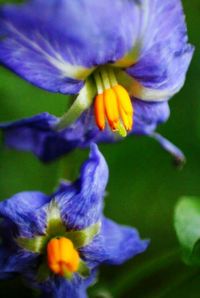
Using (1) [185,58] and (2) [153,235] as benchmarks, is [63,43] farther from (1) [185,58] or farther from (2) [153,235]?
(2) [153,235]

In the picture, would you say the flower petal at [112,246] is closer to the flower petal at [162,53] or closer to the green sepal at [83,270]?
the green sepal at [83,270]

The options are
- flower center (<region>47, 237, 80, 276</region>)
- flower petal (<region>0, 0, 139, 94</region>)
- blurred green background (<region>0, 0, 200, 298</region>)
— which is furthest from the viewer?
blurred green background (<region>0, 0, 200, 298</region>)

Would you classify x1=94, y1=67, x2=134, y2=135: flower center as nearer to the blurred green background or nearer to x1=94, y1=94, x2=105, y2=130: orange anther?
x1=94, y1=94, x2=105, y2=130: orange anther

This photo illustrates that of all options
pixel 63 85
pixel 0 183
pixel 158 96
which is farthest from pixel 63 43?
pixel 0 183

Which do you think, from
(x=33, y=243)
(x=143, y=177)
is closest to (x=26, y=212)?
(x=33, y=243)

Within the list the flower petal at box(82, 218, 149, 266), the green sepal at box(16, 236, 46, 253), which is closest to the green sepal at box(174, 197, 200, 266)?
the flower petal at box(82, 218, 149, 266)

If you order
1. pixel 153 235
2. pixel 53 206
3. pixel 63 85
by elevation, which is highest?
pixel 63 85
